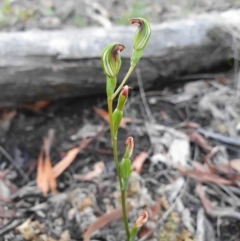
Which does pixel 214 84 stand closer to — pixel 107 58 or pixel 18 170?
pixel 18 170

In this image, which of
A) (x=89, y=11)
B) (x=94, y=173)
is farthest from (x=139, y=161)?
(x=89, y=11)

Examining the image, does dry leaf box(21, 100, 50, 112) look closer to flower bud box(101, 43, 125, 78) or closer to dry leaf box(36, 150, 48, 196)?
dry leaf box(36, 150, 48, 196)

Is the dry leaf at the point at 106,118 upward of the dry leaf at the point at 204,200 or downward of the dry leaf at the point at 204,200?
upward

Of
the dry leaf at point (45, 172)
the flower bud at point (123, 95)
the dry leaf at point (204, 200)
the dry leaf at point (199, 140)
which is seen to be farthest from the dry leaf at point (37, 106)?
the flower bud at point (123, 95)

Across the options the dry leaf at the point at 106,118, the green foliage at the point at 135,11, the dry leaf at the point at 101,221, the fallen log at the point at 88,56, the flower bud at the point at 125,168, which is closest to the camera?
the flower bud at the point at 125,168

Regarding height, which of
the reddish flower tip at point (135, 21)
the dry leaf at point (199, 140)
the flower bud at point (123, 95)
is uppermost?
the reddish flower tip at point (135, 21)

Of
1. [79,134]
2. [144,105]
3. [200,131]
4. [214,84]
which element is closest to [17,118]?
[79,134]

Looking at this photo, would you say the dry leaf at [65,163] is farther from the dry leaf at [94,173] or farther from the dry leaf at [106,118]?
the dry leaf at [106,118]

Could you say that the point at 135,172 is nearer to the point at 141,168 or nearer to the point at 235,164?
the point at 141,168
